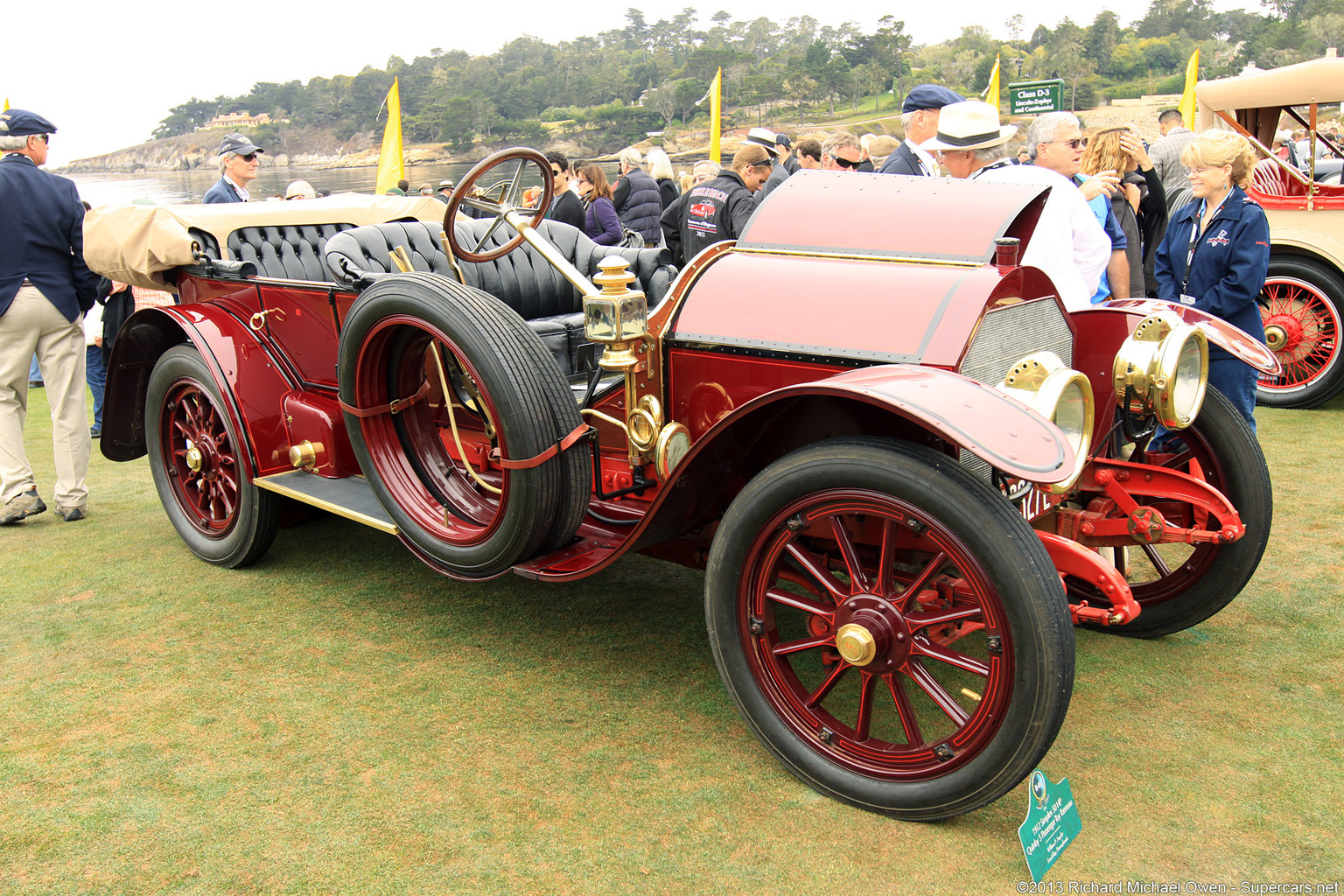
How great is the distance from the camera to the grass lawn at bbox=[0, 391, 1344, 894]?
196cm

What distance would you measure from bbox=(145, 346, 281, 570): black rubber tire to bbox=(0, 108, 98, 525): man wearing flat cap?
70 cm

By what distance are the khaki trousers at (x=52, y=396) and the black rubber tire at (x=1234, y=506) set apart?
465 centimetres

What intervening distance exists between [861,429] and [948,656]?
0.61 m

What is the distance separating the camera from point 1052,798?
1.94 meters

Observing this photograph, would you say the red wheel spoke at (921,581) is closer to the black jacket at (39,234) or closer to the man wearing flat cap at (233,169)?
the black jacket at (39,234)

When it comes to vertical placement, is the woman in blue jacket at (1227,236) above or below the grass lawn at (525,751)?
above

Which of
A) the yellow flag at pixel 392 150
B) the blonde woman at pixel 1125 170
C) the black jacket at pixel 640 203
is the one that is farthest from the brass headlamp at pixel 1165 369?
the yellow flag at pixel 392 150

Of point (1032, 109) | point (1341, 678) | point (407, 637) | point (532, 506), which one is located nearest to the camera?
point (532, 506)

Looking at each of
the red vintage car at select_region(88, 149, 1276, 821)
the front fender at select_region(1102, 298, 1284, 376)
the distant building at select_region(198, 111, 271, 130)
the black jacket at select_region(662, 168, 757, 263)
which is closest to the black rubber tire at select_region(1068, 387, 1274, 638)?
the red vintage car at select_region(88, 149, 1276, 821)

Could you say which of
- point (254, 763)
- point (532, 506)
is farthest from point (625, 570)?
point (254, 763)

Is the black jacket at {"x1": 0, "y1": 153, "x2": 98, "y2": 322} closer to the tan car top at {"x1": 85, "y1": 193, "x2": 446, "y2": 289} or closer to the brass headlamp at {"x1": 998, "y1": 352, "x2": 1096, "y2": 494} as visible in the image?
the tan car top at {"x1": 85, "y1": 193, "x2": 446, "y2": 289}

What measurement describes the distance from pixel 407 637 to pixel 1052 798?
2020mm

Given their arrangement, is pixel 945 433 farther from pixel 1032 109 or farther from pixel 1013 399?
pixel 1032 109

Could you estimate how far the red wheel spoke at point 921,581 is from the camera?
199cm
